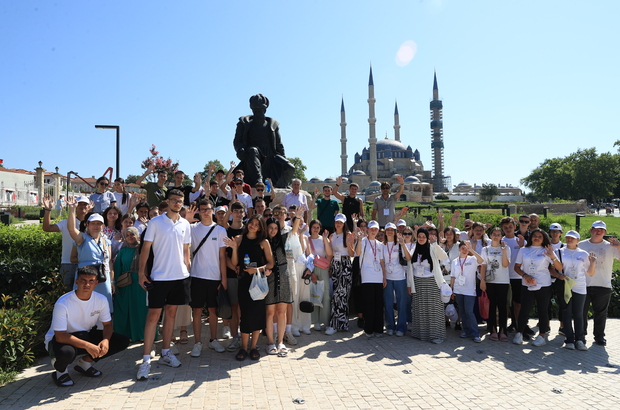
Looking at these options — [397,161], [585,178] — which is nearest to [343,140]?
[397,161]

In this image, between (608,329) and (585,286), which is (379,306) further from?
(608,329)

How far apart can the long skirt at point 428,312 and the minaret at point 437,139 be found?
96943 millimetres

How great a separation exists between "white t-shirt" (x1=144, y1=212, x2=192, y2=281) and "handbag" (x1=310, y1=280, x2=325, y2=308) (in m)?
1.92

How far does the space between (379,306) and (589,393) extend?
2.46 metres

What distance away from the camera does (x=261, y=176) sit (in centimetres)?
1008

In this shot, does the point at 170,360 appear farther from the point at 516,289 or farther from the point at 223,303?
the point at 516,289

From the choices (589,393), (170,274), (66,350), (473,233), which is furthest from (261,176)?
(589,393)

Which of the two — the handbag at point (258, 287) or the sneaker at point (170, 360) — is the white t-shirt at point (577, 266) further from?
the sneaker at point (170, 360)

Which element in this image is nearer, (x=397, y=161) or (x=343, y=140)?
(x=343, y=140)

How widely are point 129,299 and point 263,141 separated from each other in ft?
20.6

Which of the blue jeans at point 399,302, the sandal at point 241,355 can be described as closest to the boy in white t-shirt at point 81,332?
the sandal at point 241,355

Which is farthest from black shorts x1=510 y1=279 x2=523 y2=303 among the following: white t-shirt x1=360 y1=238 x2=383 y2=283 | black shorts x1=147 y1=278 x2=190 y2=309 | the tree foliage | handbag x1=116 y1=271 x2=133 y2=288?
the tree foliage

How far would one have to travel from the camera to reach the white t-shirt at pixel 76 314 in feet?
12.6

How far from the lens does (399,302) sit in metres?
5.89
